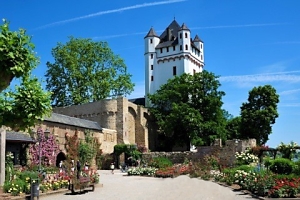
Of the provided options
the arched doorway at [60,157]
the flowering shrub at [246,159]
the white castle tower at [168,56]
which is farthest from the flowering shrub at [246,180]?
the white castle tower at [168,56]

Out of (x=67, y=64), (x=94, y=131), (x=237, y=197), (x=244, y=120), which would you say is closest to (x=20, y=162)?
(x=94, y=131)

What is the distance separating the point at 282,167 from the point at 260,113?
28.3 m

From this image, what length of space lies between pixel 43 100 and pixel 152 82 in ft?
181

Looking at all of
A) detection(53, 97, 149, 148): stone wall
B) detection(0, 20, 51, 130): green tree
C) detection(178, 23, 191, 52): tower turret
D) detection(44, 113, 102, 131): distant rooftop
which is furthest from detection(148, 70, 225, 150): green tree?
detection(0, 20, 51, 130): green tree

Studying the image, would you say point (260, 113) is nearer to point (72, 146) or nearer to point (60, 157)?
point (72, 146)

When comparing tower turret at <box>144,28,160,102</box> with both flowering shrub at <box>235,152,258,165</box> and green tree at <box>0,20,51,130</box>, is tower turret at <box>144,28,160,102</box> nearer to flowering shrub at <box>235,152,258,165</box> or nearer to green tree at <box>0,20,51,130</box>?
flowering shrub at <box>235,152,258,165</box>

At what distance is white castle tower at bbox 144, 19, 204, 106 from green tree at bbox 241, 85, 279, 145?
1536cm

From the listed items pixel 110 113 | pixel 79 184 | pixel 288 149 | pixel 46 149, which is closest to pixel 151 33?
pixel 110 113

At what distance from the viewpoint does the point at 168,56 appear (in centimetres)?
6306

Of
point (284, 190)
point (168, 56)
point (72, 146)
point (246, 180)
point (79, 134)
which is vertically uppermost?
point (168, 56)

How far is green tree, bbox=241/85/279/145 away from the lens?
46.7 meters

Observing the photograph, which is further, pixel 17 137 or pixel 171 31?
pixel 171 31

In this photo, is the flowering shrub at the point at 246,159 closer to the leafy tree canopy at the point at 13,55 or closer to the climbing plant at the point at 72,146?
the climbing plant at the point at 72,146

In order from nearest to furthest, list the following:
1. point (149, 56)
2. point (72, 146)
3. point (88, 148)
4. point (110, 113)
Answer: point (72, 146), point (88, 148), point (110, 113), point (149, 56)
